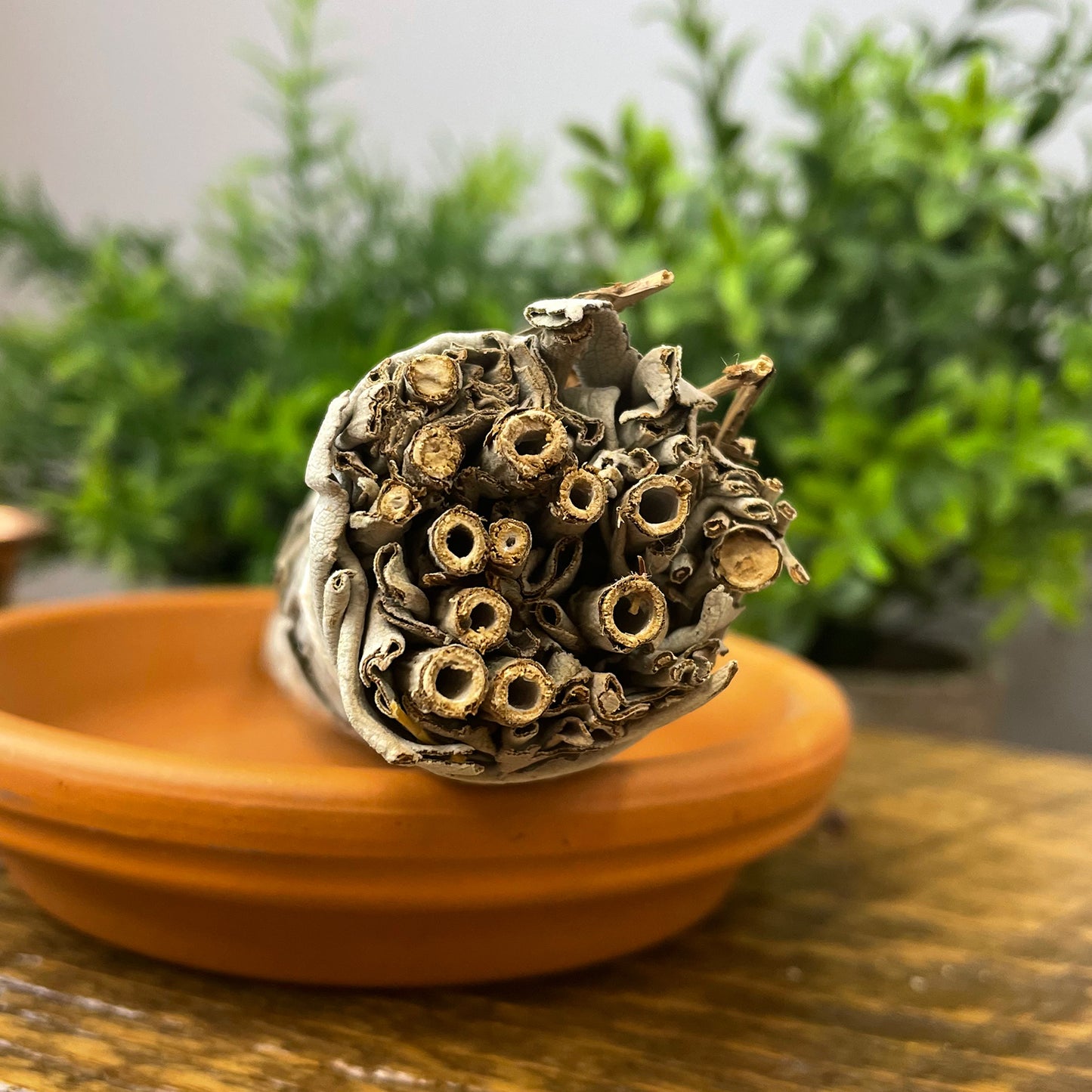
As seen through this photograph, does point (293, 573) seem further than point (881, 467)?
No

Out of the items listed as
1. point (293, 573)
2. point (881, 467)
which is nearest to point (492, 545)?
point (293, 573)

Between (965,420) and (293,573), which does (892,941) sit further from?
(965,420)

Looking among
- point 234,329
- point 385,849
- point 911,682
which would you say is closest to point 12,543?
point 234,329

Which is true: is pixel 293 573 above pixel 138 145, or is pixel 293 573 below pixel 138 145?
below

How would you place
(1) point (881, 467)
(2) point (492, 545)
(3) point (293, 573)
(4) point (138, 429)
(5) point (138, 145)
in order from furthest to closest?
1. (5) point (138, 145)
2. (4) point (138, 429)
3. (1) point (881, 467)
4. (3) point (293, 573)
5. (2) point (492, 545)

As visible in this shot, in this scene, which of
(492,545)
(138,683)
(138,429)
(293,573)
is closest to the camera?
(492,545)

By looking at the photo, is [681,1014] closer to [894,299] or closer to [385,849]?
[385,849]

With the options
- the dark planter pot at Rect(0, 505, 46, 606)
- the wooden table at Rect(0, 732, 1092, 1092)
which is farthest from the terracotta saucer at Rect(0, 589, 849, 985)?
the dark planter pot at Rect(0, 505, 46, 606)

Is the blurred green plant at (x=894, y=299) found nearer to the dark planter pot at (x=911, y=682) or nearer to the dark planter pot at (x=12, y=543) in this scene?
the dark planter pot at (x=911, y=682)
